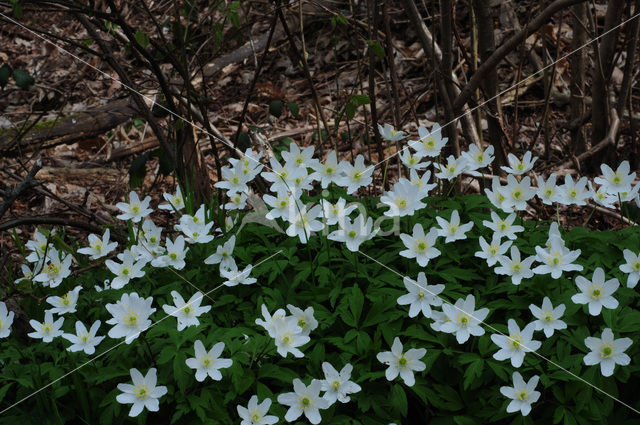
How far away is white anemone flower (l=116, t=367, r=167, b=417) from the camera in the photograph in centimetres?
157

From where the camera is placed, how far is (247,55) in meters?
5.45

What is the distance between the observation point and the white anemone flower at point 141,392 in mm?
1568

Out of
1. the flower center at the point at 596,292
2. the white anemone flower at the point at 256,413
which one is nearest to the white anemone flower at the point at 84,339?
the white anemone flower at the point at 256,413

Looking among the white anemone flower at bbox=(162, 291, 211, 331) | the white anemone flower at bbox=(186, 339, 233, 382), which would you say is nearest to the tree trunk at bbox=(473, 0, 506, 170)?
the white anemone flower at bbox=(162, 291, 211, 331)

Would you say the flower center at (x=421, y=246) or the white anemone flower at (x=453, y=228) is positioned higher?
the flower center at (x=421, y=246)

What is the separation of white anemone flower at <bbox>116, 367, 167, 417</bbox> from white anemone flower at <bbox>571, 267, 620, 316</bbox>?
3.41 ft

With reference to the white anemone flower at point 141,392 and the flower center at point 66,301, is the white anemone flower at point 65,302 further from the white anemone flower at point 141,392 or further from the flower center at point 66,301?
the white anemone flower at point 141,392

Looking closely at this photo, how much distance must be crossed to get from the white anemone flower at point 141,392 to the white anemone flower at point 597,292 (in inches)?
40.9

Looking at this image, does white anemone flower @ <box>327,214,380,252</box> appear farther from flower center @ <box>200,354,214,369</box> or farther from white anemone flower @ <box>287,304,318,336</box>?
flower center @ <box>200,354,214,369</box>

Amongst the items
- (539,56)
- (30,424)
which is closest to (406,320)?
(30,424)

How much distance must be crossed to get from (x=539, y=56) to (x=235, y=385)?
12.7ft

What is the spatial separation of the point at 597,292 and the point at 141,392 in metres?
1.12

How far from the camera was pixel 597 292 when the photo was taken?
1.69m

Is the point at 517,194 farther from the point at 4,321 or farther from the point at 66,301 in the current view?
the point at 4,321
